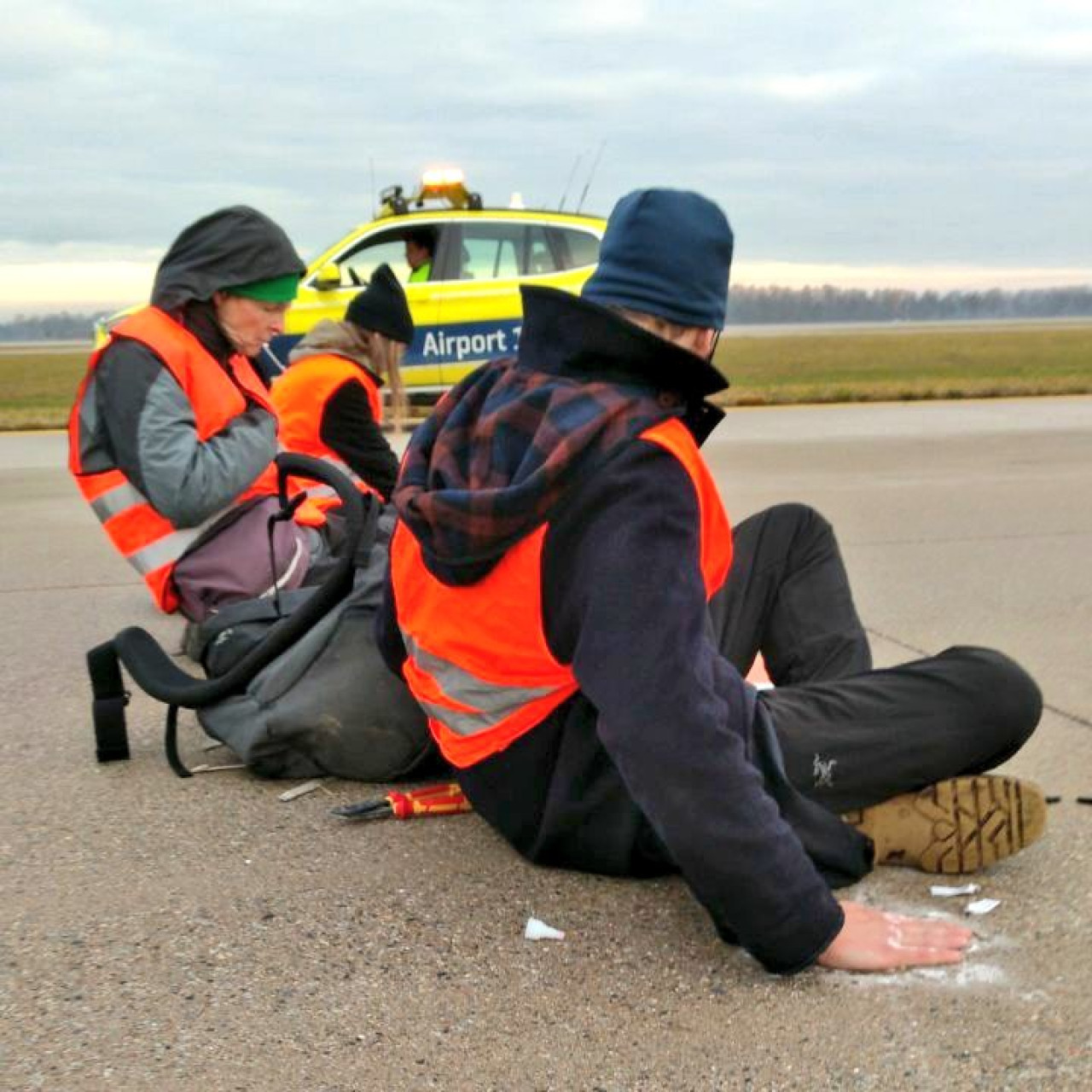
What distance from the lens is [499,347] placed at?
15602mm

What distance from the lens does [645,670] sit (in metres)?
2.58

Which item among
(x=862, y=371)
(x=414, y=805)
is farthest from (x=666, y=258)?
(x=862, y=371)

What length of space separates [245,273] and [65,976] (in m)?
2.41

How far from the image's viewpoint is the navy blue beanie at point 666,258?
2.77 m

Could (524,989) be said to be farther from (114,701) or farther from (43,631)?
(43,631)

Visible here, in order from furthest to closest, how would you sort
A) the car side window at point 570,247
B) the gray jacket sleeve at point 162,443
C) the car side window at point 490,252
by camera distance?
the car side window at point 570,247
the car side window at point 490,252
the gray jacket sleeve at point 162,443

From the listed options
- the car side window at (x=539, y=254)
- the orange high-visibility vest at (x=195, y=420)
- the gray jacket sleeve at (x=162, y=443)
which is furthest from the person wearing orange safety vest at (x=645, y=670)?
the car side window at (x=539, y=254)

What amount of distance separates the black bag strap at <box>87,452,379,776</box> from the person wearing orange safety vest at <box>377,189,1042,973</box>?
52 cm

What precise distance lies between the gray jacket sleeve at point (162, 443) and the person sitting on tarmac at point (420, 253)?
11017 millimetres

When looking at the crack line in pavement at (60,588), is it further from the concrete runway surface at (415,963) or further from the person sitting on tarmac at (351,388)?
the concrete runway surface at (415,963)

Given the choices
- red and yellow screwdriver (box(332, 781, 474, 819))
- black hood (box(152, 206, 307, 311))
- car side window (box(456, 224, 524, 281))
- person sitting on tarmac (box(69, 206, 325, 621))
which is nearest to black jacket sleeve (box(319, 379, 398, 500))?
person sitting on tarmac (box(69, 206, 325, 621))

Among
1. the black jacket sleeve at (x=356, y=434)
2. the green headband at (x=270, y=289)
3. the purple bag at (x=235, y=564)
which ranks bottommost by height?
the purple bag at (x=235, y=564)

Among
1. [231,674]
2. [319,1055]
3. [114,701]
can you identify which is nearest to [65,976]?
[319,1055]

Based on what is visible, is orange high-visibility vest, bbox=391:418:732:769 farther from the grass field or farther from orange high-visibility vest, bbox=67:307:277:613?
the grass field
